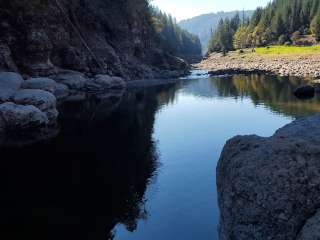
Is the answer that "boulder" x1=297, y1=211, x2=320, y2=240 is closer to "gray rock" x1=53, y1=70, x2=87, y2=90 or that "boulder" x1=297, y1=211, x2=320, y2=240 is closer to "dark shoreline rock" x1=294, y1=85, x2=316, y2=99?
"dark shoreline rock" x1=294, y1=85, x2=316, y2=99

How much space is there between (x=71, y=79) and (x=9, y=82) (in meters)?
22.5

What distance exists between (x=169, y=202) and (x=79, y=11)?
66650mm

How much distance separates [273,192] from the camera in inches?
303

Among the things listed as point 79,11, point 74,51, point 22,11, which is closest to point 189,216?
point 22,11

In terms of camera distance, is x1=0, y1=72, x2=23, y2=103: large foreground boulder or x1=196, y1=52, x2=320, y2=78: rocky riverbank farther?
x1=196, y1=52, x2=320, y2=78: rocky riverbank

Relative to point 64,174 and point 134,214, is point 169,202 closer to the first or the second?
point 134,214

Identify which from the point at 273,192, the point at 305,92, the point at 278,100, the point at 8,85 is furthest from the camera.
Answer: the point at 305,92

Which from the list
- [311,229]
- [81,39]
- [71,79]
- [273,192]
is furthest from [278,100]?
[311,229]

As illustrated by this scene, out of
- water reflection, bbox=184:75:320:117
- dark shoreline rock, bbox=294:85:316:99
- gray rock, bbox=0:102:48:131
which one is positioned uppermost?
gray rock, bbox=0:102:48:131

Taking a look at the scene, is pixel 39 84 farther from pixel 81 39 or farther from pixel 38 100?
pixel 81 39

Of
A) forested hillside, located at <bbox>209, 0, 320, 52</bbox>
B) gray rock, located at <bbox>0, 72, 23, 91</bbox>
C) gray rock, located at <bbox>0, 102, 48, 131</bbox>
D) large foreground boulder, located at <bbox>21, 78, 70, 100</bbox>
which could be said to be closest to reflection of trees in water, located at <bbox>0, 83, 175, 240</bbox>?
gray rock, located at <bbox>0, 102, 48, 131</bbox>

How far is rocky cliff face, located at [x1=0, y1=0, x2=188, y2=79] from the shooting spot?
2143 inches

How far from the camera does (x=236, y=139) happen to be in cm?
1052

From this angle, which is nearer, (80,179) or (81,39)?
(80,179)
